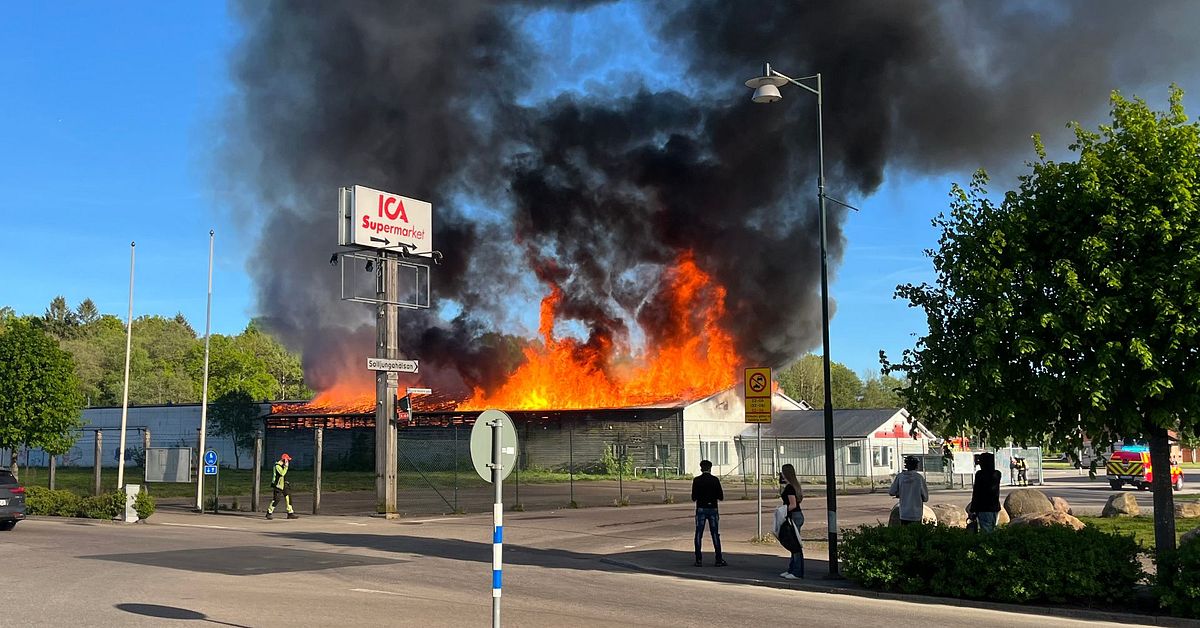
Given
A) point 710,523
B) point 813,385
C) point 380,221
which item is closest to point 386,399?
point 380,221

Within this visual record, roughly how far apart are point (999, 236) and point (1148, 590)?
4.83m

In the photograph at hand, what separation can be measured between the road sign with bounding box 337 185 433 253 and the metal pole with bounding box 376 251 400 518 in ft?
2.32

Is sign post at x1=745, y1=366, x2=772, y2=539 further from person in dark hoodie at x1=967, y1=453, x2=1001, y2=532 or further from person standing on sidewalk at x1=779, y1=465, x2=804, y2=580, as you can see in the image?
person in dark hoodie at x1=967, y1=453, x2=1001, y2=532

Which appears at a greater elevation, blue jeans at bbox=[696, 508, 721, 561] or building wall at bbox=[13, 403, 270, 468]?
building wall at bbox=[13, 403, 270, 468]

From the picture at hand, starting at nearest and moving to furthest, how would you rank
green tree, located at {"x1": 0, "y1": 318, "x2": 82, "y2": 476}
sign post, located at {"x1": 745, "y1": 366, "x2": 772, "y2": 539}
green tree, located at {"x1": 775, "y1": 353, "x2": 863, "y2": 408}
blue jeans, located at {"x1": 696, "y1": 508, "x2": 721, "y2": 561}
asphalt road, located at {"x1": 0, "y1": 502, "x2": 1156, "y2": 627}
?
asphalt road, located at {"x1": 0, "y1": 502, "x2": 1156, "y2": 627}
blue jeans, located at {"x1": 696, "y1": 508, "x2": 721, "y2": 561}
sign post, located at {"x1": 745, "y1": 366, "x2": 772, "y2": 539}
green tree, located at {"x1": 0, "y1": 318, "x2": 82, "y2": 476}
green tree, located at {"x1": 775, "y1": 353, "x2": 863, "y2": 408}

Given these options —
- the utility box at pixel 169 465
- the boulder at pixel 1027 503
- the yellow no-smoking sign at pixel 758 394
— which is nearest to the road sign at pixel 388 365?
the utility box at pixel 169 465

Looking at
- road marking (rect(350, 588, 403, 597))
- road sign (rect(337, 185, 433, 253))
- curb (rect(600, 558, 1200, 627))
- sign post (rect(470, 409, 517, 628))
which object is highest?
road sign (rect(337, 185, 433, 253))

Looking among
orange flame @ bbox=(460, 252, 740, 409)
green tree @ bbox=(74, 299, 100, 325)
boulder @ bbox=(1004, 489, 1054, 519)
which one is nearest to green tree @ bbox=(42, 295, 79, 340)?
green tree @ bbox=(74, 299, 100, 325)

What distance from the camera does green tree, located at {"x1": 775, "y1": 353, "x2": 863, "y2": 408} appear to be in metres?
117

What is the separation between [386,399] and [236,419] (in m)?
43.4

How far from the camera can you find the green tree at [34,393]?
1233 inches

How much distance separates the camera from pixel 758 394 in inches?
768

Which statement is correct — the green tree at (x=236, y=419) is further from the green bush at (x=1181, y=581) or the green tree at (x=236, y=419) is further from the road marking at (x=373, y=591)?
the green bush at (x=1181, y=581)

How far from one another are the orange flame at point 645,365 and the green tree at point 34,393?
30185mm
